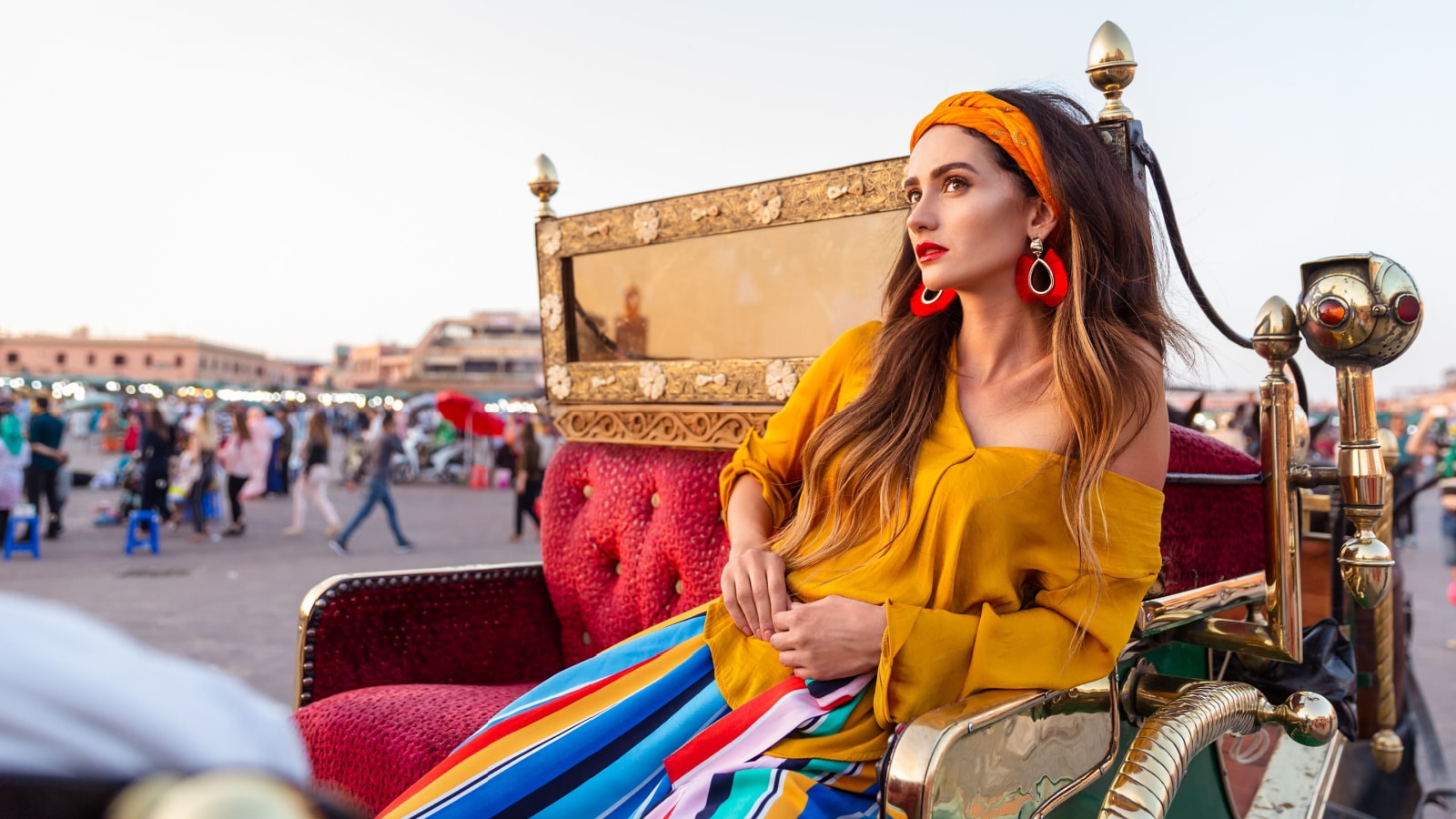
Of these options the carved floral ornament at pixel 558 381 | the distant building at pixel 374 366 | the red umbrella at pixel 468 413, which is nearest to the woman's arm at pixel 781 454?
the carved floral ornament at pixel 558 381

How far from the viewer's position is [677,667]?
4.87ft

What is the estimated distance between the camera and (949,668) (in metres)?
1.29

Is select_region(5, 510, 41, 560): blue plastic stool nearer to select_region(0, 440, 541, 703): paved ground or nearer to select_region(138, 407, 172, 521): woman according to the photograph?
select_region(0, 440, 541, 703): paved ground

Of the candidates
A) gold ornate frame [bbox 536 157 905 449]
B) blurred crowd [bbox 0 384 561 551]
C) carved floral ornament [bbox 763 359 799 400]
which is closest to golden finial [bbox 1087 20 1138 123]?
gold ornate frame [bbox 536 157 905 449]

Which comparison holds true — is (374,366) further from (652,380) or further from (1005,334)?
(1005,334)

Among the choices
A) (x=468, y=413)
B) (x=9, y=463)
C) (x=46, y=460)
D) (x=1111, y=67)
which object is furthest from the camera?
(x=468, y=413)

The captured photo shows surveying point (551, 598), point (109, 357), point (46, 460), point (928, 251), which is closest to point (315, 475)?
point (46, 460)

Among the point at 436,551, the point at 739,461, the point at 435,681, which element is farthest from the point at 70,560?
the point at 739,461

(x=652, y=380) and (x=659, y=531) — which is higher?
(x=652, y=380)

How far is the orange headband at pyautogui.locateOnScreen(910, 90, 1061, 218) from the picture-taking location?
4.93 feet

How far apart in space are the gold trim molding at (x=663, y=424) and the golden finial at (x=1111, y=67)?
911 mm

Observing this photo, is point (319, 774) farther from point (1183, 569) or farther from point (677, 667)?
point (1183, 569)

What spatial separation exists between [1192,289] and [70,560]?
972cm

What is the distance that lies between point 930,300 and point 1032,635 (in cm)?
63
